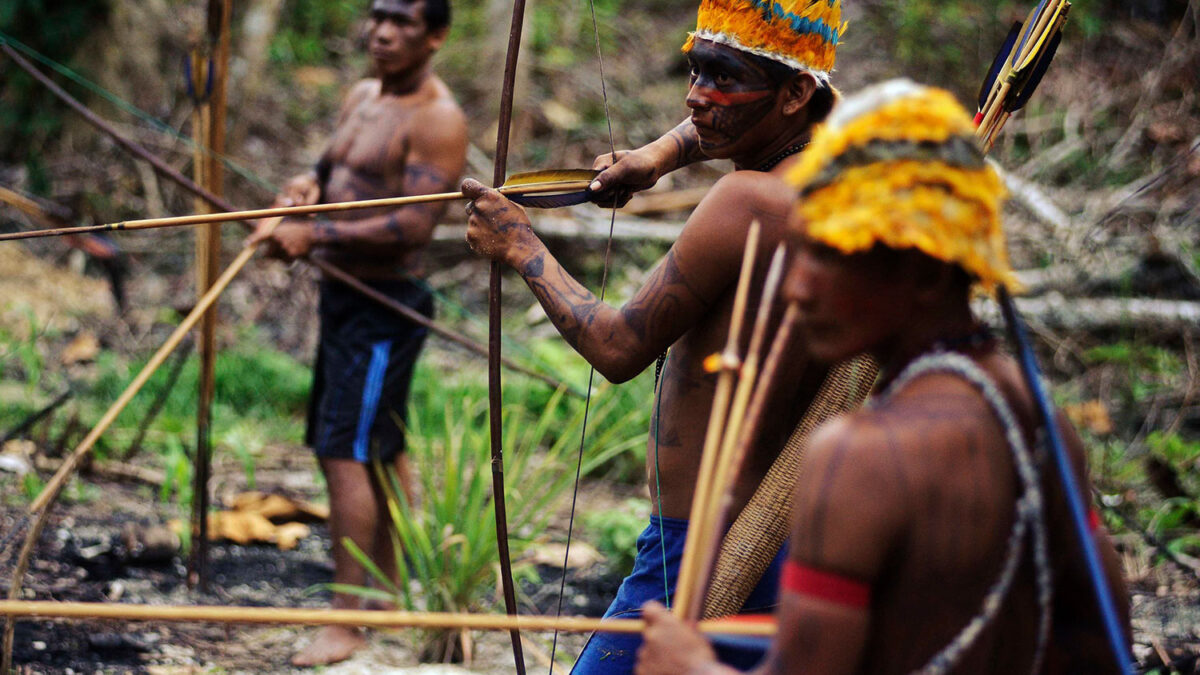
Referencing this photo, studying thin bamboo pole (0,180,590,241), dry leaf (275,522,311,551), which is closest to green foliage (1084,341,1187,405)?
dry leaf (275,522,311,551)

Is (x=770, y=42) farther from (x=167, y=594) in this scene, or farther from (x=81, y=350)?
(x=81, y=350)

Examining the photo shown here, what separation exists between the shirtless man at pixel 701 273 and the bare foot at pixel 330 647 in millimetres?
1797

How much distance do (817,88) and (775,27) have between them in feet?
0.57

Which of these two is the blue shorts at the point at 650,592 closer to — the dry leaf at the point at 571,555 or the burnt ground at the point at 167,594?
the burnt ground at the point at 167,594

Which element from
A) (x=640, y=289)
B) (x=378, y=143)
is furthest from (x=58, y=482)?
(x=640, y=289)

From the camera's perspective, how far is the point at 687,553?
1599 millimetres

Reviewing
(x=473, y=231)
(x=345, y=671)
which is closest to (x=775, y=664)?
(x=473, y=231)

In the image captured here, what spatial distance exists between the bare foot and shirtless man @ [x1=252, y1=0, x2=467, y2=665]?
61mm

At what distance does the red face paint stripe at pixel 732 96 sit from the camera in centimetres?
231

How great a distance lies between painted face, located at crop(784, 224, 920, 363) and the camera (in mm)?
1438

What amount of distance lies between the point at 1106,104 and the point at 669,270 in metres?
7.35

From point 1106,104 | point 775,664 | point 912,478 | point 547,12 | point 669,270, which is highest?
point 547,12

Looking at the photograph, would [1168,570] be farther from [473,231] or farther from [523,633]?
[473,231]

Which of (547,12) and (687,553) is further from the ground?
(547,12)
